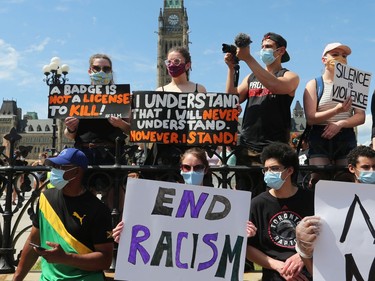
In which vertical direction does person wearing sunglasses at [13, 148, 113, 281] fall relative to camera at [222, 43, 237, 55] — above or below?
below

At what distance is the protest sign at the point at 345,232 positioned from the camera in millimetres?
2973

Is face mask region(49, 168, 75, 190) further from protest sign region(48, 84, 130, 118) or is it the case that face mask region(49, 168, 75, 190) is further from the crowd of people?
protest sign region(48, 84, 130, 118)

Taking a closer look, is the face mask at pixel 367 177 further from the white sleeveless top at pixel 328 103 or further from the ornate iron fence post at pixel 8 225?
the ornate iron fence post at pixel 8 225

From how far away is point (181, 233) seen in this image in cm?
335

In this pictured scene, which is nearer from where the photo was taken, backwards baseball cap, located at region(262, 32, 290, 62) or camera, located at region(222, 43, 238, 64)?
backwards baseball cap, located at region(262, 32, 290, 62)

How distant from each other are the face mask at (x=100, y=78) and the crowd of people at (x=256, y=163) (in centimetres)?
1

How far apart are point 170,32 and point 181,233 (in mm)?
133184

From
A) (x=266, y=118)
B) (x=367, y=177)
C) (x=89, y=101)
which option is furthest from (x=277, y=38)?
(x=89, y=101)

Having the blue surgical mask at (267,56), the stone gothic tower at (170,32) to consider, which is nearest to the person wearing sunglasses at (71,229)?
the blue surgical mask at (267,56)

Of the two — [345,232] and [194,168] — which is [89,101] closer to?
[194,168]

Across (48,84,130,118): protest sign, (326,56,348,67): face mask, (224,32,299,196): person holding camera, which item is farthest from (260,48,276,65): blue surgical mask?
(48,84,130,118): protest sign

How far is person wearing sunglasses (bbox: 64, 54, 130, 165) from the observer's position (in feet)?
16.9

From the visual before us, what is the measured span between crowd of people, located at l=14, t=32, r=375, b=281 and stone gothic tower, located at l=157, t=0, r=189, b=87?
118864 mm

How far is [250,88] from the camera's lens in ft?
16.6
